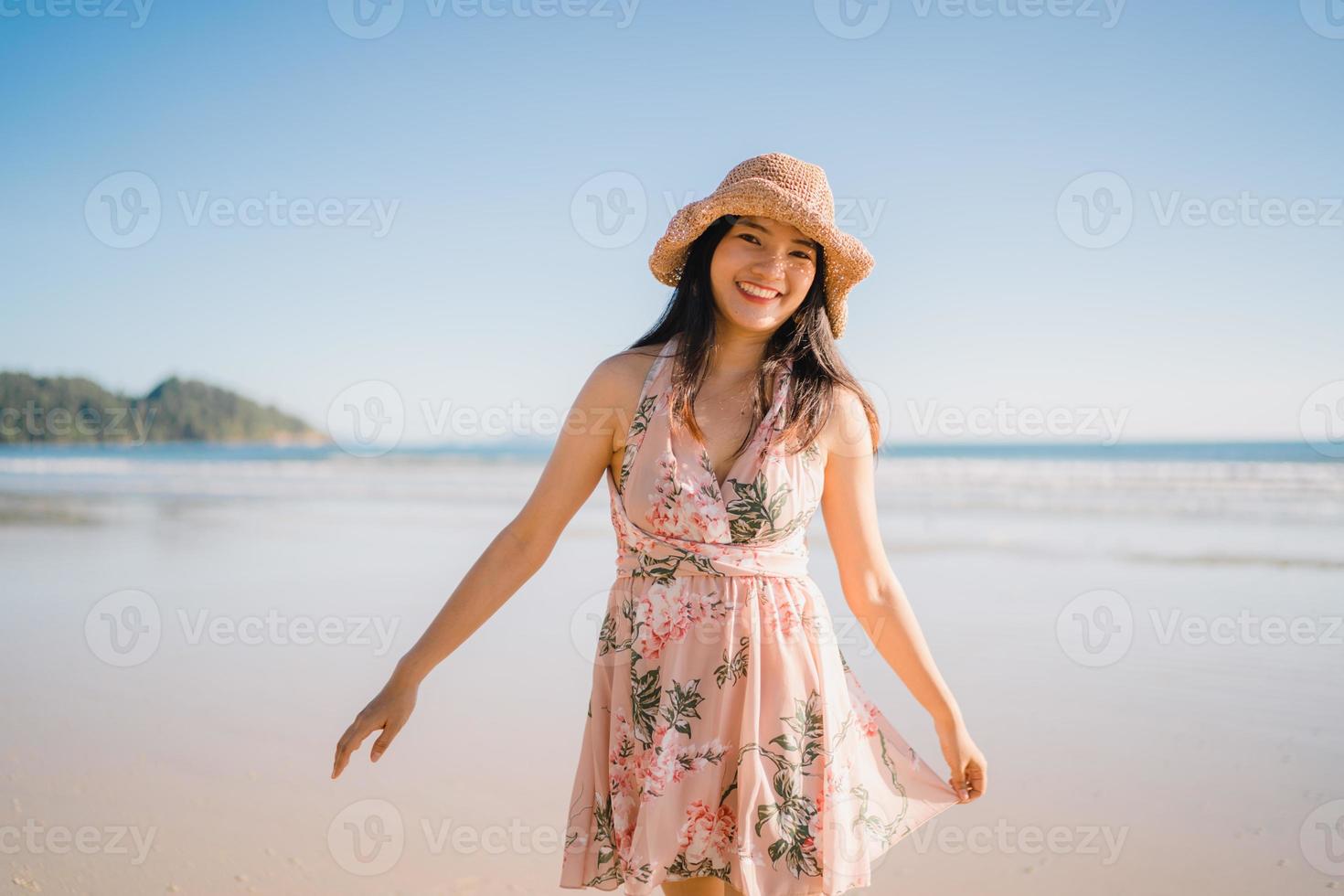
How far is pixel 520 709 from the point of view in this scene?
15.6 feet

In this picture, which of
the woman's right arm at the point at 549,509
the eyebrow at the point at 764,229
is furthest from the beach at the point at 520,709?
the eyebrow at the point at 764,229

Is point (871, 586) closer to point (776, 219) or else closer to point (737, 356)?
point (737, 356)

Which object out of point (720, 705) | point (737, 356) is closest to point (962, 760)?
point (720, 705)

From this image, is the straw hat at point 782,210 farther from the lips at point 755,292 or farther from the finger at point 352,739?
the finger at point 352,739

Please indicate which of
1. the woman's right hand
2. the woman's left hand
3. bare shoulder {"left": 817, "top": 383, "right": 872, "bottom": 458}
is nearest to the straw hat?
bare shoulder {"left": 817, "top": 383, "right": 872, "bottom": 458}

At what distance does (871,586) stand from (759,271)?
2.31ft

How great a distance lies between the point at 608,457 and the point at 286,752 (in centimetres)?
312

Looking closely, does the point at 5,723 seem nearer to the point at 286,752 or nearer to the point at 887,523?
the point at 286,752

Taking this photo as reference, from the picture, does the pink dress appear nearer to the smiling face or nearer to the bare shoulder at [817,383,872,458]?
the bare shoulder at [817,383,872,458]

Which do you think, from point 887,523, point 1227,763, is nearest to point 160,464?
point 887,523

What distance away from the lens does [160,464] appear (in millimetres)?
24734

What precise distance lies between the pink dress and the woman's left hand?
14 cm

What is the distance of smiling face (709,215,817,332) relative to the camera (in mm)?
1934

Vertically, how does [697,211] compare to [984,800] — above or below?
above
